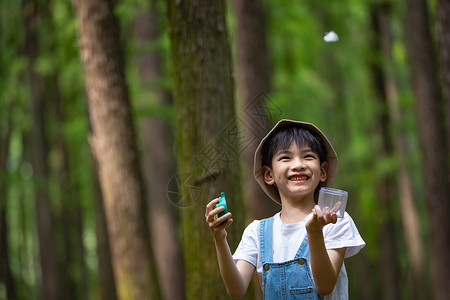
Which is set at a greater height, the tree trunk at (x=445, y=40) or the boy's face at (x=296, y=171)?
the tree trunk at (x=445, y=40)

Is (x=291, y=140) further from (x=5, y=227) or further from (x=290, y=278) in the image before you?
(x=5, y=227)

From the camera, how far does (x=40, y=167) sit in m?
13.3

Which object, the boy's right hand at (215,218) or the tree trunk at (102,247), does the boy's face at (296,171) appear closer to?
the boy's right hand at (215,218)

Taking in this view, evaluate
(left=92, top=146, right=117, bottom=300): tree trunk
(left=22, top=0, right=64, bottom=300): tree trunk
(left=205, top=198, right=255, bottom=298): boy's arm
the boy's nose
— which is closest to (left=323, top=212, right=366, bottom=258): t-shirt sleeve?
the boy's nose

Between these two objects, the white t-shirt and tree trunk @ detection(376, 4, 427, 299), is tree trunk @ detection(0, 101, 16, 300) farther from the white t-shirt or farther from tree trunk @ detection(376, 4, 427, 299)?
the white t-shirt

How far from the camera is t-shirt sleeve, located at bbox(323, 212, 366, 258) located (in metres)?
2.60

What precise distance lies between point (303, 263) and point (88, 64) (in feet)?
16.2

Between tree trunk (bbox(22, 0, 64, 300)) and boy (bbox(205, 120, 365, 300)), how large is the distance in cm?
1040

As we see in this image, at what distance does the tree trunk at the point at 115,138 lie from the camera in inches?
270

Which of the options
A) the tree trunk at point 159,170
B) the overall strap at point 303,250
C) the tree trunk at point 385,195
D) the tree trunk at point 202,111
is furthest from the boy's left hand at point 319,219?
the tree trunk at point 385,195

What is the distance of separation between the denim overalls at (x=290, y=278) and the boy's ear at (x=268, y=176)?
35 cm

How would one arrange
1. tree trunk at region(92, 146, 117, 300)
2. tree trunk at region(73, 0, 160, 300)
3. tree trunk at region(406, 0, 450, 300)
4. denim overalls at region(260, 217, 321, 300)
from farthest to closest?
tree trunk at region(92, 146, 117, 300) < tree trunk at region(406, 0, 450, 300) < tree trunk at region(73, 0, 160, 300) < denim overalls at region(260, 217, 321, 300)

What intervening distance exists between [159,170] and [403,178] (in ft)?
19.1

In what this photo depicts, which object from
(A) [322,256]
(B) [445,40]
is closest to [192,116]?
(A) [322,256]
